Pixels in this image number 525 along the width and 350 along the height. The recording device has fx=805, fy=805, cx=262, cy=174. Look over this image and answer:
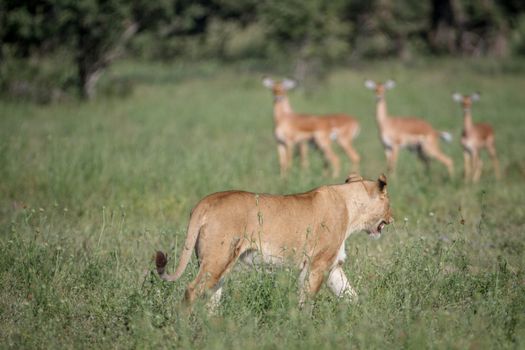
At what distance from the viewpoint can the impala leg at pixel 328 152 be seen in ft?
48.0

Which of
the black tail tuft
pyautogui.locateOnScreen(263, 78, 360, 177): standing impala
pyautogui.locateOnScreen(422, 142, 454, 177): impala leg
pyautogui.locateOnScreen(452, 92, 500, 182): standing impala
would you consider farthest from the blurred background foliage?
the black tail tuft

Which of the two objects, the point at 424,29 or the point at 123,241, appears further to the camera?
the point at 424,29

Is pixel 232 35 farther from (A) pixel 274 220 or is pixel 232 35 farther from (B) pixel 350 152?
(A) pixel 274 220

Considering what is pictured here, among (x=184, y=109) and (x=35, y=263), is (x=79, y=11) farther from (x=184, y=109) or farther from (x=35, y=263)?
(x=35, y=263)

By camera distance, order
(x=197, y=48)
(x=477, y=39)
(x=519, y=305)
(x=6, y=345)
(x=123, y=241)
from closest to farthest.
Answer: (x=6, y=345) < (x=519, y=305) < (x=123, y=241) < (x=197, y=48) < (x=477, y=39)

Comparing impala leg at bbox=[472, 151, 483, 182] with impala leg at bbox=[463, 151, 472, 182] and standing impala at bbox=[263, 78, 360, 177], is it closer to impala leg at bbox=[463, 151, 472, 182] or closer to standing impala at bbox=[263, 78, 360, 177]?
impala leg at bbox=[463, 151, 472, 182]

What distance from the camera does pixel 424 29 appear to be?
132ft

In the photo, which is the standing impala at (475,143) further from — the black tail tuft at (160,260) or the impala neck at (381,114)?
the black tail tuft at (160,260)

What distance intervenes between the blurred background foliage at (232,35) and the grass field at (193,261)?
9.43ft

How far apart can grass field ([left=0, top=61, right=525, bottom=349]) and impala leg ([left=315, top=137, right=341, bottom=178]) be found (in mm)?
269

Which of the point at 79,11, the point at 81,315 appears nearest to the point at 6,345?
the point at 81,315

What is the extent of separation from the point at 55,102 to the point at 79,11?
2.70 metres

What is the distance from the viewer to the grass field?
5.37 meters

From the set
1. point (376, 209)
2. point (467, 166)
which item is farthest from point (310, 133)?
point (376, 209)
